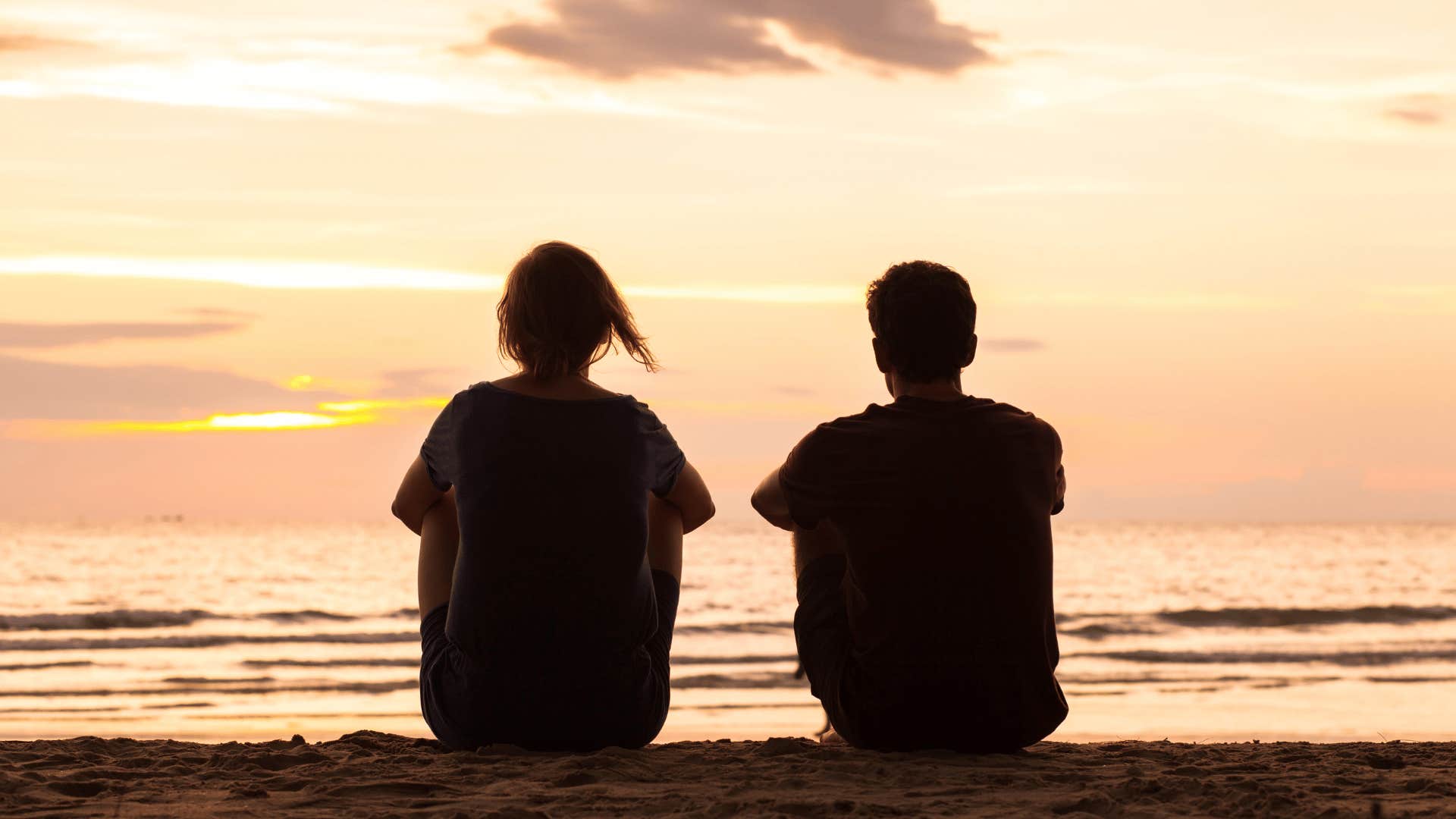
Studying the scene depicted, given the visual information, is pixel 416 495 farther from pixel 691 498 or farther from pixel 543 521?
pixel 691 498

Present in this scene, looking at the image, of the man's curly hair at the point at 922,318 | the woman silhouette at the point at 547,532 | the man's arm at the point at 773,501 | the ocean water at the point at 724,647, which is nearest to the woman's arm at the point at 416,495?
the woman silhouette at the point at 547,532

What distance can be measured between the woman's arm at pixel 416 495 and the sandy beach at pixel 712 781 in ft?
2.33

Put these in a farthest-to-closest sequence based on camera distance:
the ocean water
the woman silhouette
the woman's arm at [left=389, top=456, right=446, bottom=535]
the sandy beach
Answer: the ocean water < the woman's arm at [left=389, top=456, right=446, bottom=535] < the woman silhouette < the sandy beach

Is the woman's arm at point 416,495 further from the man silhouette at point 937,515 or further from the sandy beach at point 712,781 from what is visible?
the man silhouette at point 937,515

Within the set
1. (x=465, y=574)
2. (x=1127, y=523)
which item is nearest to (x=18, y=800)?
(x=465, y=574)

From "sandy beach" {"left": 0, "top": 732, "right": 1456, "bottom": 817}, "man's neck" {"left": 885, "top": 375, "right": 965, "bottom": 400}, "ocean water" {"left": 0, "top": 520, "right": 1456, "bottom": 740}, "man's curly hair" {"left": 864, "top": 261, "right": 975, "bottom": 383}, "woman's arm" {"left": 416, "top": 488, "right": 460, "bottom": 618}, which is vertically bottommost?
"ocean water" {"left": 0, "top": 520, "right": 1456, "bottom": 740}

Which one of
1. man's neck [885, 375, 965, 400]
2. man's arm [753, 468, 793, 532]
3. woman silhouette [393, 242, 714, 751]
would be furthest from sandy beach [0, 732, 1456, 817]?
man's neck [885, 375, 965, 400]

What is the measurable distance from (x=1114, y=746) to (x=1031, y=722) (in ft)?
2.76

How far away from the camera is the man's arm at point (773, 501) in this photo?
12.5 feet

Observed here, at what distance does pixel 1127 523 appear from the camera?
225 feet

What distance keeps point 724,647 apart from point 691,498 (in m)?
11.8

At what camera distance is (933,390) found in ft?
12.2

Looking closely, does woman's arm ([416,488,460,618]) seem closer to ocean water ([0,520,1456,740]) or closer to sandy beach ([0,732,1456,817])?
sandy beach ([0,732,1456,817])

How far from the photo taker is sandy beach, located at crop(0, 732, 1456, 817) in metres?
3.27
